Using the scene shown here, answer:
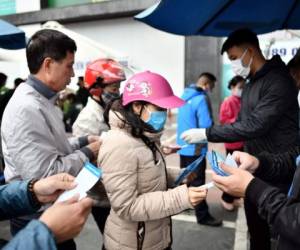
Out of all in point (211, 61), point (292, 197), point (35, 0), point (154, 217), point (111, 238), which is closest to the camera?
point (292, 197)

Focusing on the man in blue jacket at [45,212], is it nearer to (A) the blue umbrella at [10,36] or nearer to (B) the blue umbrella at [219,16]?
(B) the blue umbrella at [219,16]

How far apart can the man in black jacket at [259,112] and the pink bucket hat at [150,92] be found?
897mm

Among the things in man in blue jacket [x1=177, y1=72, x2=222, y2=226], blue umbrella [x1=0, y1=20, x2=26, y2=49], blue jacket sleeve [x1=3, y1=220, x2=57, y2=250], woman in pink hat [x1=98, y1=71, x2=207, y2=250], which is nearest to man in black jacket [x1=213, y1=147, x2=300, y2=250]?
woman in pink hat [x1=98, y1=71, x2=207, y2=250]

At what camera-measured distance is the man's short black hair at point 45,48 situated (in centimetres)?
201

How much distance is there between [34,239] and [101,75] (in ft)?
6.87

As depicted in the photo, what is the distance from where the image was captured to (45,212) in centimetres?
117

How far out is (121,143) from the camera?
6.35ft

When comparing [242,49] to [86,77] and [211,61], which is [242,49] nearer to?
[86,77]

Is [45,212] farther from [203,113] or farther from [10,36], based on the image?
[203,113]

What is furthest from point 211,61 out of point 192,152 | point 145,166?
point 145,166

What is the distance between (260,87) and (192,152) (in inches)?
75.7

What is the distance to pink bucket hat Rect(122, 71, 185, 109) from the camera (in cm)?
201

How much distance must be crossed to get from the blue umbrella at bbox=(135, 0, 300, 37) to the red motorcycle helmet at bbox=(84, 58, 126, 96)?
50 cm

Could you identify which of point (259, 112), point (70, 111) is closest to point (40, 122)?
point (259, 112)
